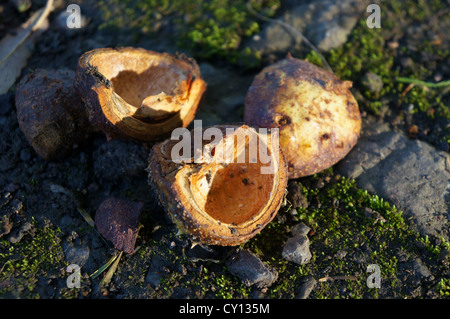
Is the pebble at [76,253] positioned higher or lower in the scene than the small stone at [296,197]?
higher

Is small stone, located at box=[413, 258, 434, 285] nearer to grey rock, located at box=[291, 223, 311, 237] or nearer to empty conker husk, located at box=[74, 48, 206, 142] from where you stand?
grey rock, located at box=[291, 223, 311, 237]

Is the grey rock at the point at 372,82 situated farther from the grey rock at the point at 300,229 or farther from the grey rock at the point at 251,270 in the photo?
the grey rock at the point at 251,270

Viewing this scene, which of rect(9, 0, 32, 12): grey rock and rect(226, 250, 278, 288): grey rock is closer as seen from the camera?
rect(226, 250, 278, 288): grey rock

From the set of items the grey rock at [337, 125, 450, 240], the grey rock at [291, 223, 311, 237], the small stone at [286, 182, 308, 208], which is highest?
the small stone at [286, 182, 308, 208]

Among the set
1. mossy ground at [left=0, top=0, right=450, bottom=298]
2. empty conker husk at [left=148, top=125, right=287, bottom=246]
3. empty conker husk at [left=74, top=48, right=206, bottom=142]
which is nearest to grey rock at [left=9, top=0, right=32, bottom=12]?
mossy ground at [left=0, top=0, right=450, bottom=298]

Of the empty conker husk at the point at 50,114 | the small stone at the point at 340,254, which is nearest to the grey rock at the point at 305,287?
the small stone at the point at 340,254
